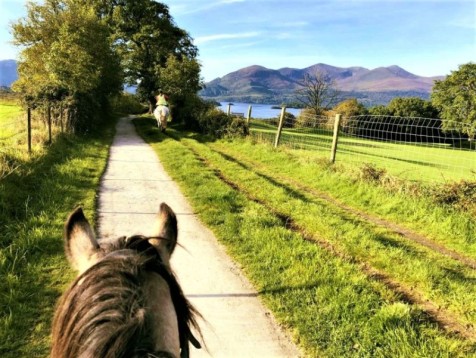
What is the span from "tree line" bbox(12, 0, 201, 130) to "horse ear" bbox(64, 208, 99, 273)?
1437 centimetres

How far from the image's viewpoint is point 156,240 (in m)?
1.57

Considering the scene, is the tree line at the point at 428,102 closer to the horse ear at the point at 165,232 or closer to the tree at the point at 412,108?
the tree at the point at 412,108

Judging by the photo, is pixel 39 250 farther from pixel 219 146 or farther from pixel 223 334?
pixel 219 146

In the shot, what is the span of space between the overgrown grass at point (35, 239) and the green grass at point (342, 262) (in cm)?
217

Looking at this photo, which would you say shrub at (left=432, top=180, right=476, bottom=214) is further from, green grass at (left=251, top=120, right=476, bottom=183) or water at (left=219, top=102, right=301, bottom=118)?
water at (left=219, top=102, right=301, bottom=118)

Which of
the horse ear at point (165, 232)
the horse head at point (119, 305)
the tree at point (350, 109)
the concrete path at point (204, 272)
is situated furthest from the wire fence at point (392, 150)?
the tree at point (350, 109)

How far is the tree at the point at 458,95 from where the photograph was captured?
4838 centimetres

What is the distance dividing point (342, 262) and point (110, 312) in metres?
4.45

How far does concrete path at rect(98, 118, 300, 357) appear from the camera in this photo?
11.4ft

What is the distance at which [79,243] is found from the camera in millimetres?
1496

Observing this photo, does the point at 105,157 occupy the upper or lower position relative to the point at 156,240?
lower

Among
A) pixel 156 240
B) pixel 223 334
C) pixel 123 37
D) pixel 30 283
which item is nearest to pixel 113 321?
pixel 156 240

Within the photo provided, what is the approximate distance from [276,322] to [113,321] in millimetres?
3045

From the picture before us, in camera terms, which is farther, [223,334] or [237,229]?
[237,229]
